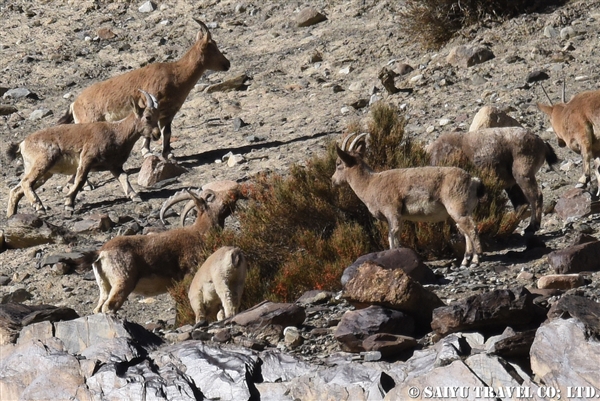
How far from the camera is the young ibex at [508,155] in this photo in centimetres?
1191

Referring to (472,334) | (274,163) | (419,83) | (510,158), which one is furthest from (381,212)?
(419,83)

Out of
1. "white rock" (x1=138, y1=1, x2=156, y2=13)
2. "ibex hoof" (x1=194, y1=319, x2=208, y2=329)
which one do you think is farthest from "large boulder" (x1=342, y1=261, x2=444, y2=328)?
"white rock" (x1=138, y1=1, x2=156, y2=13)

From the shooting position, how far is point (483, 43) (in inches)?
695

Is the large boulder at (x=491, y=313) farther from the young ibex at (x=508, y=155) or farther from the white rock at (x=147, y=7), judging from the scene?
the white rock at (x=147, y=7)

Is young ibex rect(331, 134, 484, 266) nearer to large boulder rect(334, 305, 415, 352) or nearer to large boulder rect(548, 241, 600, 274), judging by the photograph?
large boulder rect(548, 241, 600, 274)

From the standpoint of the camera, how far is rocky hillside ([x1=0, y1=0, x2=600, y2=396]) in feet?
40.5

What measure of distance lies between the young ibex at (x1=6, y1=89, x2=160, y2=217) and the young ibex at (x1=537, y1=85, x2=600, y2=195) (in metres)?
5.14

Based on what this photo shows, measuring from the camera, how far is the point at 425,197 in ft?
33.9

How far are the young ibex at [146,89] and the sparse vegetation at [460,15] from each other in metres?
3.53

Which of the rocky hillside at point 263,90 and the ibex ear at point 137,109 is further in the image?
the ibex ear at point 137,109

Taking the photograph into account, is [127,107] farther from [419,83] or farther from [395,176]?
[395,176]

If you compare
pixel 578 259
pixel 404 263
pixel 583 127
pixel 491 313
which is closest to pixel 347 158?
pixel 404 263

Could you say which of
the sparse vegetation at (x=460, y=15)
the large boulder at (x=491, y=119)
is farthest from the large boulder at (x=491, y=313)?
the sparse vegetation at (x=460, y=15)

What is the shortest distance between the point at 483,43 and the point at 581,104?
4898mm
